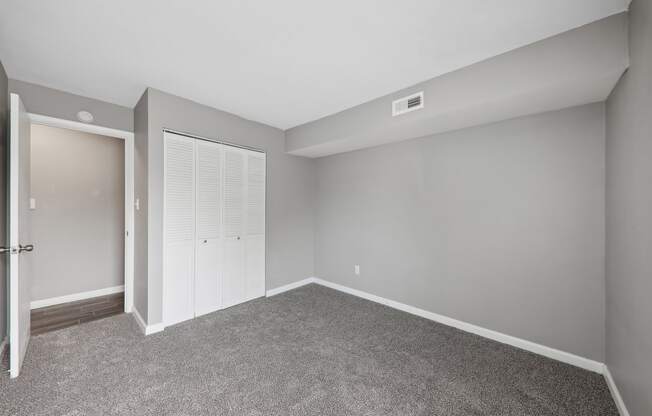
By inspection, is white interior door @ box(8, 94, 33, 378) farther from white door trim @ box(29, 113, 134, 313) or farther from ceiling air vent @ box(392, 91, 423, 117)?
ceiling air vent @ box(392, 91, 423, 117)

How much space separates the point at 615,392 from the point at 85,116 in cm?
507

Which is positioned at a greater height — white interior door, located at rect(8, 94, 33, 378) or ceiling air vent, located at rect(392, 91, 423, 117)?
ceiling air vent, located at rect(392, 91, 423, 117)

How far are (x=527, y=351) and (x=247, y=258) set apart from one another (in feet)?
10.3

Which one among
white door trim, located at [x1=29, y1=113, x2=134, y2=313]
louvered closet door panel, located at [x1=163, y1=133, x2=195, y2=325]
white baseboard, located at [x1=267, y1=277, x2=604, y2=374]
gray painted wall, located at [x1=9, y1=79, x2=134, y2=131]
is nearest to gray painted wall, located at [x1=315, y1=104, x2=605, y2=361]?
white baseboard, located at [x1=267, y1=277, x2=604, y2=374]

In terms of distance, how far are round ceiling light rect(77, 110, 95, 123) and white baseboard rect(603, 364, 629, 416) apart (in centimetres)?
495

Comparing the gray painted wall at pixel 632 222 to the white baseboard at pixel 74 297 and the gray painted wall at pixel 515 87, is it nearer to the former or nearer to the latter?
the gray painted wall at pixel 515 87

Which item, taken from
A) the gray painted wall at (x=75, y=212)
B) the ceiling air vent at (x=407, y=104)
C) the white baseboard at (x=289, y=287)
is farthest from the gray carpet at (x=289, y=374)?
the ceiling air vent at (x=407, y=104)

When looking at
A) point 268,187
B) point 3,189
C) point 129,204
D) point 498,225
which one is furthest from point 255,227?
point 498,225

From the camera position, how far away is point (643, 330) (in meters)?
1.39

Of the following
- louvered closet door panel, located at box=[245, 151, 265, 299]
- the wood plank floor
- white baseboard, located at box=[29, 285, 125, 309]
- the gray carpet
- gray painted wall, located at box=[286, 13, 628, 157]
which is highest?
gray painted wall, located at box=[286, 13, 628, 157]

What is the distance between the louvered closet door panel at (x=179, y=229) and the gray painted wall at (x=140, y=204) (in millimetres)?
192

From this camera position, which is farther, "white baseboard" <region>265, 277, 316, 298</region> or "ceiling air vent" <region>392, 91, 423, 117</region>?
"white baseboard" <region>265, 277, 316, 298</region>

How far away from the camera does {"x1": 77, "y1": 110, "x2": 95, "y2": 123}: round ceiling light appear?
9.00 ft

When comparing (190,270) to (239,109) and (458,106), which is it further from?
(458,106)
